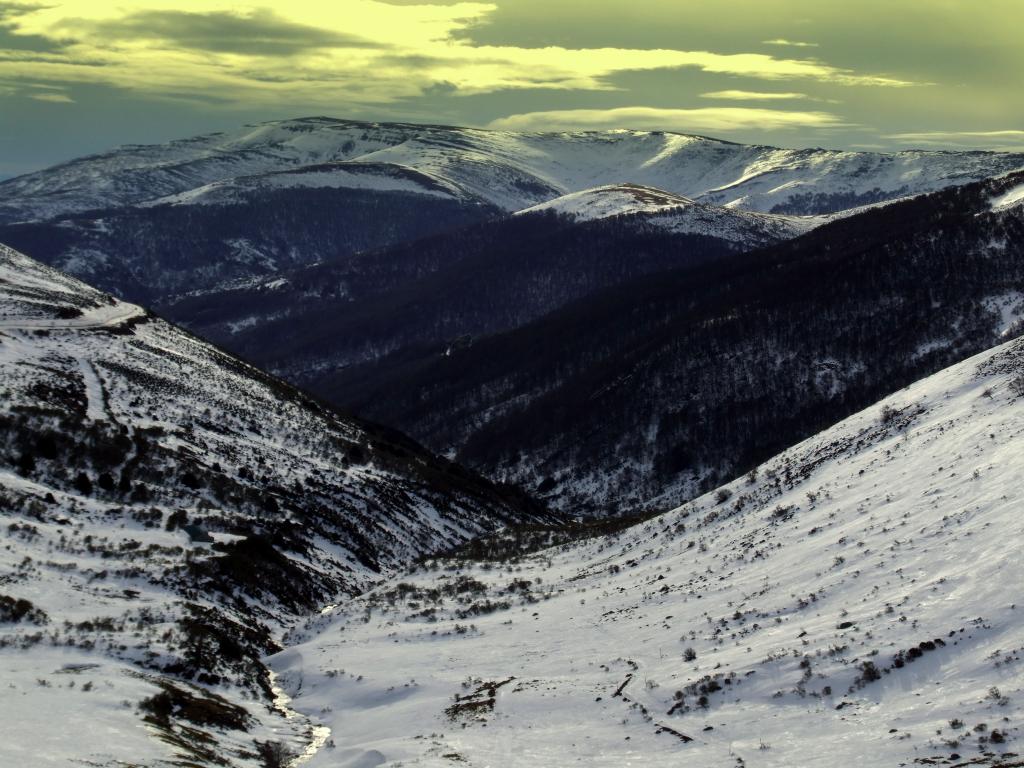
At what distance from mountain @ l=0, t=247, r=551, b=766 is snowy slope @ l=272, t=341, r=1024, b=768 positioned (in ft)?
12.1

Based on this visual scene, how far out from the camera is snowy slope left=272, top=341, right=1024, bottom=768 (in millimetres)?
23125

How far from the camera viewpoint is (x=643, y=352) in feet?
540

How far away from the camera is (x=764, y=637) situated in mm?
28953

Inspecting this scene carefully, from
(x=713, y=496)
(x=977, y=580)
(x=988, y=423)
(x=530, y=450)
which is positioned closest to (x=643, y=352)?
(x=530, y=450)

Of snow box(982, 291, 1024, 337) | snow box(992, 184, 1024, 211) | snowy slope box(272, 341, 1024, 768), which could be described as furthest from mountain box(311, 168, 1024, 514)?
snowy slope box(272, 341, 1024, 768)

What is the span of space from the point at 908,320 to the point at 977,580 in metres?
126

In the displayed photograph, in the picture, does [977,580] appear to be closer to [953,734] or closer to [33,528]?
[953,734]

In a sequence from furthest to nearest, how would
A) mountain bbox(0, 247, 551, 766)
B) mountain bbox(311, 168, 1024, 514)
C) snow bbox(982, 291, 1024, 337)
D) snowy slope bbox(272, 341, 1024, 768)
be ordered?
mountain bbox(311, 168, 1024, 514) < snow bbox(982, 291, 1024, 337) < mountain bbox(0, 247, 551, 766) < snowy slope bbox(272, 341, 1024, 768)

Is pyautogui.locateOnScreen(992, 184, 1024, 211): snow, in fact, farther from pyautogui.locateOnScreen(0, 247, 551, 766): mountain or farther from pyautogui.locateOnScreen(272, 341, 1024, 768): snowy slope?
pyautogui.locateOnScreen(272, 341, 1024, 768): snowy slope

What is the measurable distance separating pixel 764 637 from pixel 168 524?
32149 mm

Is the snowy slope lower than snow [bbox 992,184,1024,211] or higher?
lower

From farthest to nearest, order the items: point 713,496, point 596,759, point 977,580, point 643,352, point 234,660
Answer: point 643,352 → point 713,496 → point 234,660 → point 977,580 → point 596,759

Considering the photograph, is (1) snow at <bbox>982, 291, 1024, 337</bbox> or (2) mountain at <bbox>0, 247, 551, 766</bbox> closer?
(2) mountain at <bbox>0, 247, 551, 766</bbox>

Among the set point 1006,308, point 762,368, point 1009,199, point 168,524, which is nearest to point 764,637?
point 168,524
